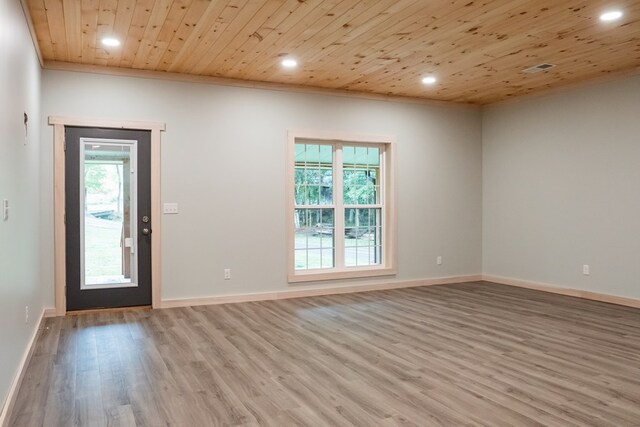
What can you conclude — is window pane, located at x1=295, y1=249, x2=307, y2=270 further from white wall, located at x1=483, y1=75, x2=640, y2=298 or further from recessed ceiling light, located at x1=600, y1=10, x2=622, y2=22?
recessed ceiling light, located at x1=600, y1=10, x2=622, y2=22

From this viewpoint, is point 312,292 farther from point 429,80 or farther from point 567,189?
point 567,189

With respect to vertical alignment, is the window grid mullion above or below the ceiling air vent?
below

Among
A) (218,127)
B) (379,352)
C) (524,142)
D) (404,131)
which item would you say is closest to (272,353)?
(379,352)

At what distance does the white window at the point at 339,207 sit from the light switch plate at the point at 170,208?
4.54 ft

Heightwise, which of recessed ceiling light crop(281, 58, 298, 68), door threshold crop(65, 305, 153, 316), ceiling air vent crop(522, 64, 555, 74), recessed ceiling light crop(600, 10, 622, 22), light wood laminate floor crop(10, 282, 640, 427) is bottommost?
light wood laminate floor crop(10, 282, 640, 427)

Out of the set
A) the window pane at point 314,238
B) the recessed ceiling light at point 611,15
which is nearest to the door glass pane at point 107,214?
the window pane at point 314,238

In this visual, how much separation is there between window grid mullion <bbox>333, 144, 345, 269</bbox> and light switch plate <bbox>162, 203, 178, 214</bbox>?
2094 mm

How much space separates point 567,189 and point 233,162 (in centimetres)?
424

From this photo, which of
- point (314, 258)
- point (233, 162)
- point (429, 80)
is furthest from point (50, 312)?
point (429, 80)

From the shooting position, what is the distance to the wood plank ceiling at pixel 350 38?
3.63 m

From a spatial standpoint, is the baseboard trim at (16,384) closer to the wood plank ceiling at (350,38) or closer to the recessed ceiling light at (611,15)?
the wood plank ceiling at (350,38)

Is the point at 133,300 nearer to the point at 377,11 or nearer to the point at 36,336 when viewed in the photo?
the point at 36,336

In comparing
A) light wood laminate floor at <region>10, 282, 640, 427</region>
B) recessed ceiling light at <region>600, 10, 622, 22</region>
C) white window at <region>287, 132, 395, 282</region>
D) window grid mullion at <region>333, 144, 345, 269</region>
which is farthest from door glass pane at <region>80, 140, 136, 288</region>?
recessed ceiling light at <region>600, 10, 622, 22</region>

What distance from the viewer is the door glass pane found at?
5160mm
